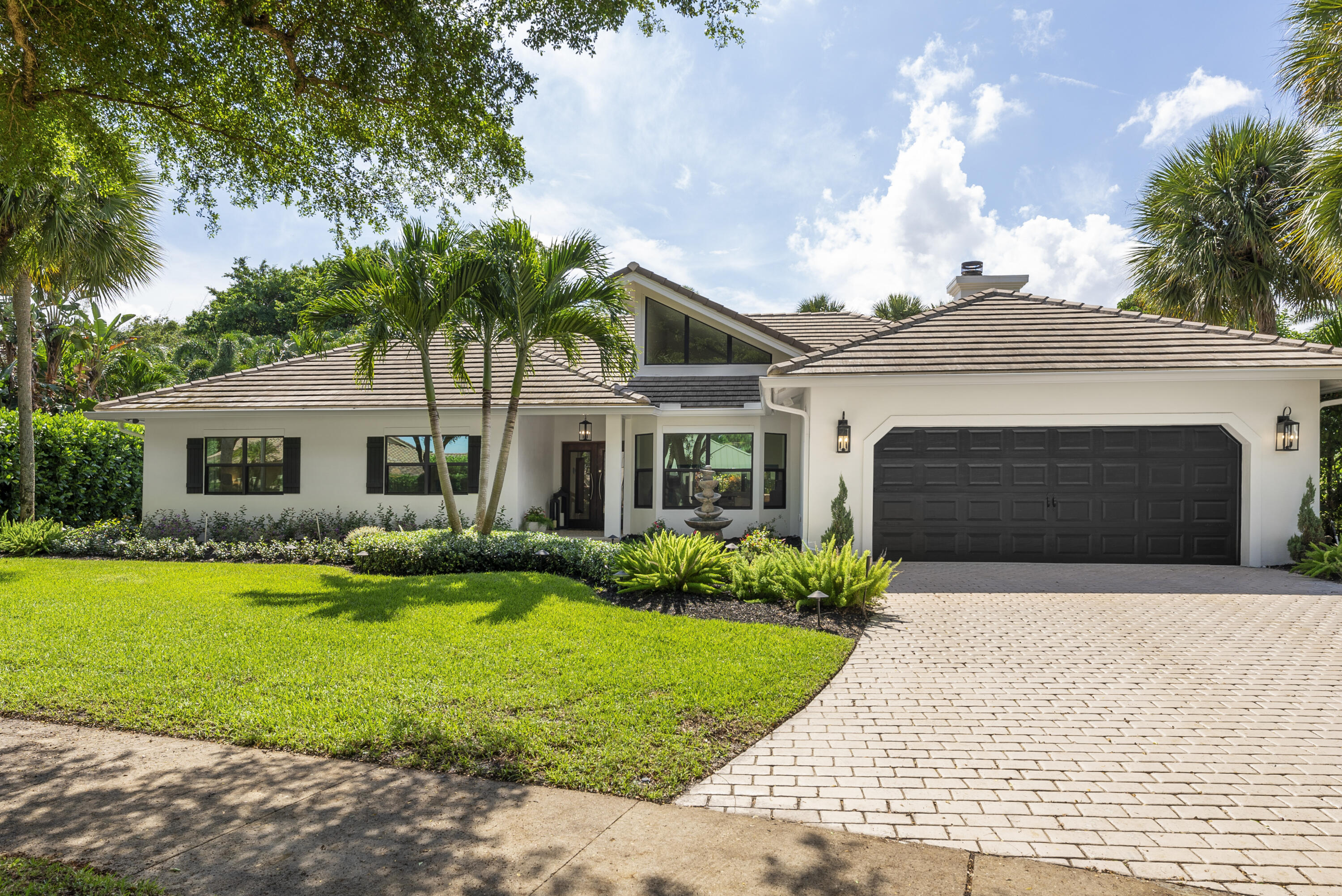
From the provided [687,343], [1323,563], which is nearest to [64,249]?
[687,343]

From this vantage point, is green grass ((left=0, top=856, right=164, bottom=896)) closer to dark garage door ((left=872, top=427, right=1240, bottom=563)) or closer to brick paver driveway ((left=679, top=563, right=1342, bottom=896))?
brick paver driveway ((left=679, top=563, right=1342, bottom=896))

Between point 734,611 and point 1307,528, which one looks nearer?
point 734,611

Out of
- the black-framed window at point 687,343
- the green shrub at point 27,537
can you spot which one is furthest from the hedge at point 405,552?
the black-framed window at point 687,343

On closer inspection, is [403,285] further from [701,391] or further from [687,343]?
[687,343]

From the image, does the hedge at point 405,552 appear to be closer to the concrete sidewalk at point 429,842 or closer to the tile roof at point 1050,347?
the tile roof at point 1050,347

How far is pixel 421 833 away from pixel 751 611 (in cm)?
525

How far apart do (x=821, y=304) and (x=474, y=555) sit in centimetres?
2207

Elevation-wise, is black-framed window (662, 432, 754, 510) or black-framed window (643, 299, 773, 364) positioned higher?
black-framed window (643, 299, 773, 364)

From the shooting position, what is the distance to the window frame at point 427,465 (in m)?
14.6

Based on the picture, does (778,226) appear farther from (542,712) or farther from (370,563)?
(542,712)

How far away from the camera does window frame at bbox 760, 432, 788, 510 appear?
48.4 feet

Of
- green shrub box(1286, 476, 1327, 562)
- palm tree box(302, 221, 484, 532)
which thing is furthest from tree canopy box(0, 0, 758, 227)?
green shrub box(1286, 476, 1327, 562)

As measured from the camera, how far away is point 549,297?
11.3m

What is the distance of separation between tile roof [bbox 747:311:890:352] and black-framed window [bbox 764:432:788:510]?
300 centimetres
